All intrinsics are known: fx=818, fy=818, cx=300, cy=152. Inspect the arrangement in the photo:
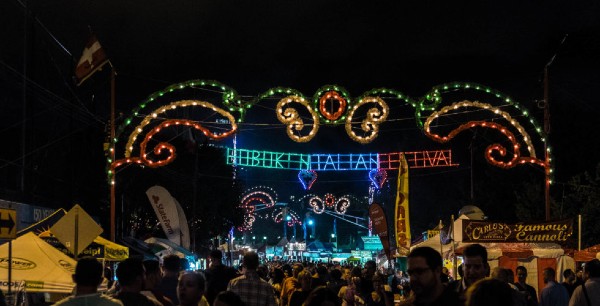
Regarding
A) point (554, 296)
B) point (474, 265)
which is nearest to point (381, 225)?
point (554, 296)

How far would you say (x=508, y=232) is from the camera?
2056 cm

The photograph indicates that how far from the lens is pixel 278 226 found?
147m

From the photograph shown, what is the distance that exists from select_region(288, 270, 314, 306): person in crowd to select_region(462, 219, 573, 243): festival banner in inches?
371

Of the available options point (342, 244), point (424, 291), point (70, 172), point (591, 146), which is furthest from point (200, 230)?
point (342, 244)

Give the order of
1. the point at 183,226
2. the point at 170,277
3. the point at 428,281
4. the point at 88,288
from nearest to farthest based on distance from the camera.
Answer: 1. the point at 428,281
2. the point at 88,288
3. the point at 170,277
4. the point at 183,226

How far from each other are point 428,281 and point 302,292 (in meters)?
6.34

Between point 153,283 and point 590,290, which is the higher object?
point 153,283

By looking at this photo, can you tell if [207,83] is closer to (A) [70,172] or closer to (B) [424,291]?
(A) [70,172]

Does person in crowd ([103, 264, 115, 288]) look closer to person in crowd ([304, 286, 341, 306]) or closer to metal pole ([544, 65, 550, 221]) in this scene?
person in crowd ([304, 286, 341, 306])

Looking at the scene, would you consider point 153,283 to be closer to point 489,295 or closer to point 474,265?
point 474,265

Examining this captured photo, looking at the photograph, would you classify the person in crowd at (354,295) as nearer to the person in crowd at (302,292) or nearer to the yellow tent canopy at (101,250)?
the person in crowd at (302,292)

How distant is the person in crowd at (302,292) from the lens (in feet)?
37.8

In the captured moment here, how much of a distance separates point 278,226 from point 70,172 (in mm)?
114062

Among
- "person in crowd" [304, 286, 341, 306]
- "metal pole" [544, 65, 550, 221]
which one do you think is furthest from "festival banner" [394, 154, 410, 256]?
"person in crowd" [304, 286, 341, 306]
